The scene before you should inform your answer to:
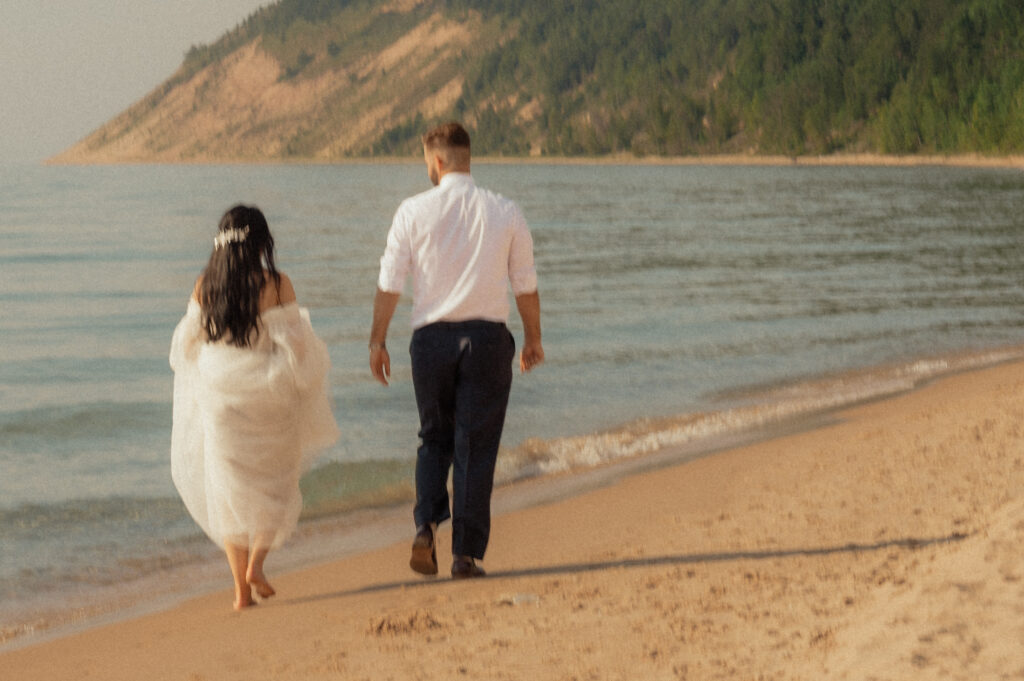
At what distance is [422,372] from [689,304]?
17.2 m

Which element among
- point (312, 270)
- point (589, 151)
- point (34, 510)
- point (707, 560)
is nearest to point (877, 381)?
point (707, 560)

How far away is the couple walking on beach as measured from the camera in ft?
18.8

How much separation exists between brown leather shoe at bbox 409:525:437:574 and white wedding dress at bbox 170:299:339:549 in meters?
0.63

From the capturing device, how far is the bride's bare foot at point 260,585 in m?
6.18

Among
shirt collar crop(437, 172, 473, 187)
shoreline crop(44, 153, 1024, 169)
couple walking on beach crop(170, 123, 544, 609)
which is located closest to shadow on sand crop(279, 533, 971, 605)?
couple walking on beach crop(170, 123, 544, 609)

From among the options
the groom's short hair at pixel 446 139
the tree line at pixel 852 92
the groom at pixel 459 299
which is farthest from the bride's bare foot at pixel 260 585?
the tree line at pixel 852 92

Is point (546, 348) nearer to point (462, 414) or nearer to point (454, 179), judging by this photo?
point (462, 414)

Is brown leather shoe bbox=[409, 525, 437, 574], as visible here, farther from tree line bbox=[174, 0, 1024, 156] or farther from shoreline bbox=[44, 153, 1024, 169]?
tree line bbox=[174, 0, 1024, 156]

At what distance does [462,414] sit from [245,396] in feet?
3.39

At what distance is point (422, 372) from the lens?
5.80 metres

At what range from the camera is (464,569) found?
20.4 ft

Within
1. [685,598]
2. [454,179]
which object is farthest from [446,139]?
[685,598]

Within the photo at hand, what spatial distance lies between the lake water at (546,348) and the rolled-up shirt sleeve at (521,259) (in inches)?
100.0

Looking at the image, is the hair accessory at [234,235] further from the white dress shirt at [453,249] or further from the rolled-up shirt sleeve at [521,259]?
the rolled-up shirt sleeve at [521,259]
